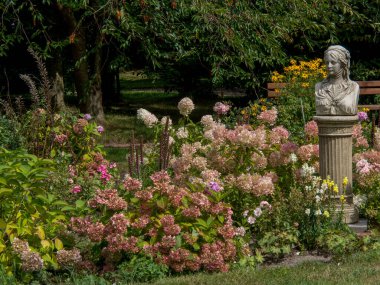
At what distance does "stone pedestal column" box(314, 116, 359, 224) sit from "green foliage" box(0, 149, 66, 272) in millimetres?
2421

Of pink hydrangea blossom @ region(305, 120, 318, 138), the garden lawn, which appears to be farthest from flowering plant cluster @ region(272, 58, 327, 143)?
the garden lawn

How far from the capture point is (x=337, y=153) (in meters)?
6.88

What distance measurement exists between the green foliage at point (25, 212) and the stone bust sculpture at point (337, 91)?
251 centimetres

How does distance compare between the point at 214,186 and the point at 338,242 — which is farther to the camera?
the point at 338,242

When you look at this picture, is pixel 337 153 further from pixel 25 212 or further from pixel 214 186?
pixel 25 212

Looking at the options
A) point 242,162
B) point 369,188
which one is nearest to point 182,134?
point 242,162

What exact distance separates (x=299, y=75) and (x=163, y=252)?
23.6ft

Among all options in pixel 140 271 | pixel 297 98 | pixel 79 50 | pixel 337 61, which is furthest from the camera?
pixel 79 50

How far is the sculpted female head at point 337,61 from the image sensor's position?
6.86 m

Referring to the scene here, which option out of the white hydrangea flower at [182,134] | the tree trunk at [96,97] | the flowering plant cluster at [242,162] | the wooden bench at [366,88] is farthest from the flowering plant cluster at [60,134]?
the tree trunk at [96,97]

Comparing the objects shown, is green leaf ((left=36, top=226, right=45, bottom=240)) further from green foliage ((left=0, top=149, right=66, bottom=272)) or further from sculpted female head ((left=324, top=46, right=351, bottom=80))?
sculpted female head ((left=324, top=46, right=351, bottom=80))

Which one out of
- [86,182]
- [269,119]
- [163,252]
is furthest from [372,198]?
[86,182]

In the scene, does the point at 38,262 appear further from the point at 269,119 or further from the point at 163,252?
the point at 269,119

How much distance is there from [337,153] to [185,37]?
7.21 meters
